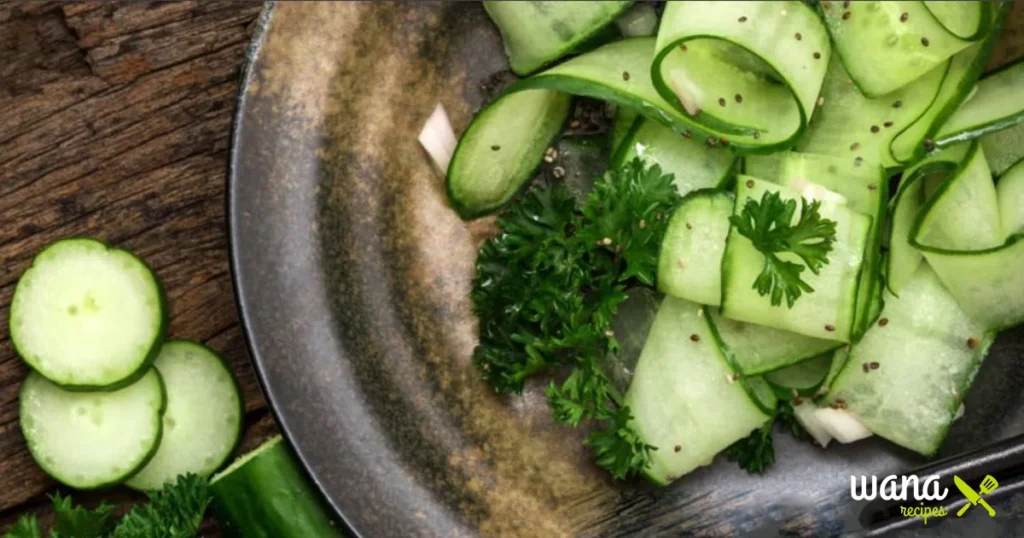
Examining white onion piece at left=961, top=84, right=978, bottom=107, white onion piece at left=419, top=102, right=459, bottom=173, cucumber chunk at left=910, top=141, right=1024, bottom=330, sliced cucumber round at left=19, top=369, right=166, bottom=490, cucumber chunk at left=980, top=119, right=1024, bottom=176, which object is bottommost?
sliced cucumber round at left=19, top=369, right=166, bottom=490

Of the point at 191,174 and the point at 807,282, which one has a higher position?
the point at 807,282

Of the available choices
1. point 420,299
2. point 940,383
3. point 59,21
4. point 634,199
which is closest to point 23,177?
point 59,21

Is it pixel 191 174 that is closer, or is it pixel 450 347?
pixel 450 347

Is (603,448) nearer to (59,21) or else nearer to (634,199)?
(634,199)

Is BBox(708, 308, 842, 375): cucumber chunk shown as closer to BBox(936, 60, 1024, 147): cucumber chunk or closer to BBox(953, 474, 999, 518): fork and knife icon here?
BBox(953, 474, 999, 518): fork and knife icon

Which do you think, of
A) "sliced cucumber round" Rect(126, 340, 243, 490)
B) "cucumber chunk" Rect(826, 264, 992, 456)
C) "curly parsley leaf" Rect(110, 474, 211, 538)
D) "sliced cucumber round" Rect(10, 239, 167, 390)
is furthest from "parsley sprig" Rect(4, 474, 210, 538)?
"cucumber chunk" Rect(826, 264, 992, 456)

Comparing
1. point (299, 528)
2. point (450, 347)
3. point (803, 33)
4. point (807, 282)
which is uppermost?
point (803, 33)
